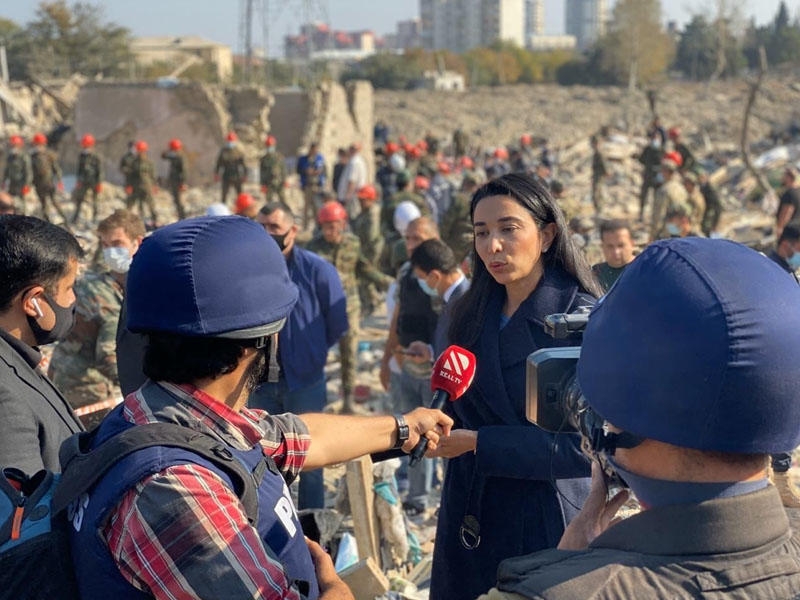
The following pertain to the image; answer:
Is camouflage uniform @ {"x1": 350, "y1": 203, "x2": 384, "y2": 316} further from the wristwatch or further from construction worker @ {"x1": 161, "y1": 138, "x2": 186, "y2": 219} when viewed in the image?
the wristwatch

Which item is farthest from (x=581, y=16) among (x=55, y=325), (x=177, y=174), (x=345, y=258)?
(x=55, y=325)

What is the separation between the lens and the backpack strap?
141 cm

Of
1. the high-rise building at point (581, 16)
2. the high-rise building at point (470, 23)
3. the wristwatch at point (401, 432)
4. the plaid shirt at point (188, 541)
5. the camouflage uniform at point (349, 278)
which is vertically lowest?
the camouflage uniform at point (349, 278)

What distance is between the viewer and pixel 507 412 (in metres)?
2.54

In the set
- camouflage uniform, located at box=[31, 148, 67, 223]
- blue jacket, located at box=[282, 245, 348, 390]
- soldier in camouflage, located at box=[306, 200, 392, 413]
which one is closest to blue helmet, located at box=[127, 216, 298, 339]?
blue jacket, located at box=[282, 245, 348, 390]

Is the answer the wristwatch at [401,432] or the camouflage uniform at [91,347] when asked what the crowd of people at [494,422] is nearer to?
the wristwatch at [401,432]

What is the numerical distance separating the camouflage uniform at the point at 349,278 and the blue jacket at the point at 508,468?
4.20 metres

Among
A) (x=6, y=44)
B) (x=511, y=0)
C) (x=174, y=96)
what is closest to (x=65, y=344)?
(x=174, y=96)

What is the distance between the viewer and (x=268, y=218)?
546 cm

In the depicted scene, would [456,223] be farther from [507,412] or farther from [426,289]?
[507,412]

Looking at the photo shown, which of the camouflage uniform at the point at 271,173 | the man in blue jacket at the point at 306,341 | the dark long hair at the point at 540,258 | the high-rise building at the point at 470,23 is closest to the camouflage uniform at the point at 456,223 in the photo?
the man in blue jacket at the point at 306,341

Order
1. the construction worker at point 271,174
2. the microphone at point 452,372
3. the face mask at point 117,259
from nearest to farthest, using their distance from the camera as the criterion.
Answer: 1. the microphone at point 452,372
2. the face mask at point 117,259
3. the construction worker at point 271,174

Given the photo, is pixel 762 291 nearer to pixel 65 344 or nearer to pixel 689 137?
pixel 65 344

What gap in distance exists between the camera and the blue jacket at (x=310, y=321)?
4.88 meters
